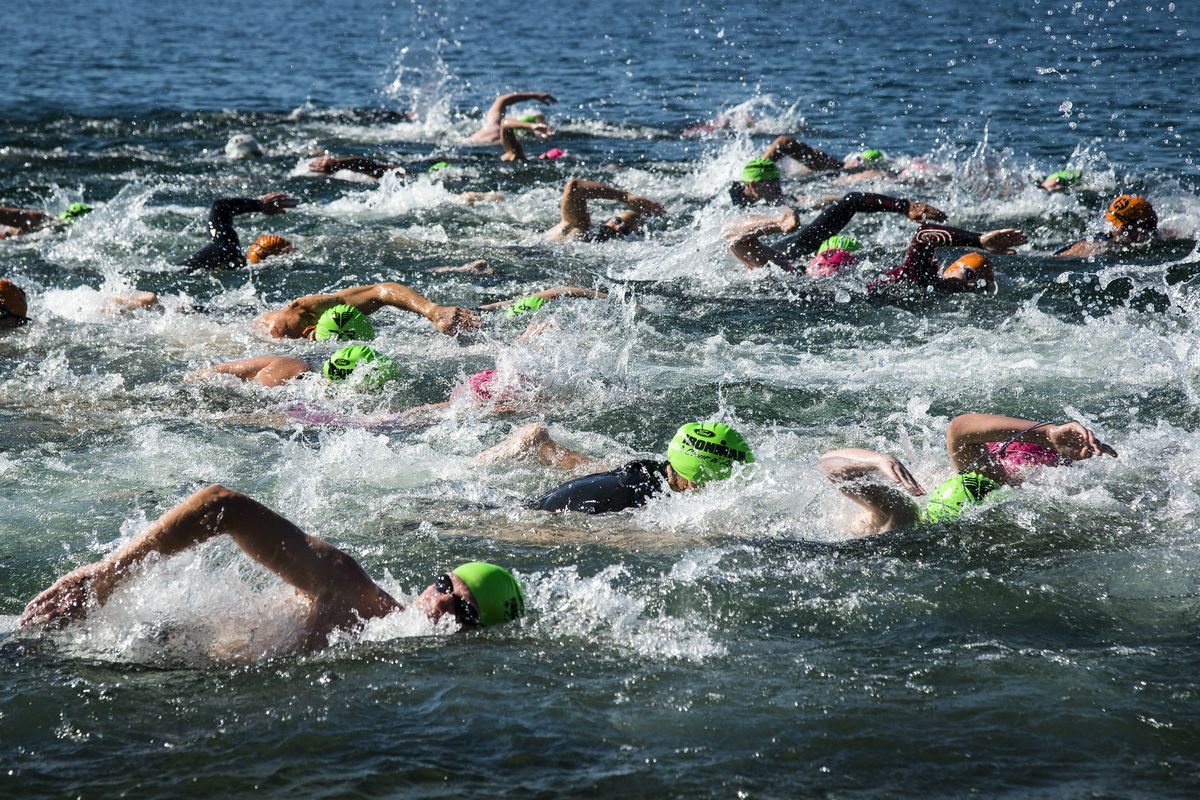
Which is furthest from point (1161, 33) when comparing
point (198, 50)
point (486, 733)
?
point (486, 733)

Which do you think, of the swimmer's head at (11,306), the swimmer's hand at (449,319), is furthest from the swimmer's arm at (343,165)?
the swimmer's hand at (449,319)

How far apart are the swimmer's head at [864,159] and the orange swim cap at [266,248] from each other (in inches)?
355

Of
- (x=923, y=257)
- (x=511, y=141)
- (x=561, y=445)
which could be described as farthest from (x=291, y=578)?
(x=511, y=141)

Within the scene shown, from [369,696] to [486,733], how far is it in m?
0.60

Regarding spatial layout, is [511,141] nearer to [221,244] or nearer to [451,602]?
[221,244]

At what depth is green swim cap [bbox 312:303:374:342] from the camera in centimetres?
1077

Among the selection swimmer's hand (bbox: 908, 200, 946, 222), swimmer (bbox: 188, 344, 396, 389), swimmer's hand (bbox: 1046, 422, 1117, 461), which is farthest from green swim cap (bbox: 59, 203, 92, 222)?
swimmer's hand (bbox: 1046, 422, 1117, 461)

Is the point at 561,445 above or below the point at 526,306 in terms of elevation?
below

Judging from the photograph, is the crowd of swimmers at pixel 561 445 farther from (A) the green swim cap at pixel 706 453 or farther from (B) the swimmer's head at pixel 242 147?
(B) the swimmer's head at pixel 242 147

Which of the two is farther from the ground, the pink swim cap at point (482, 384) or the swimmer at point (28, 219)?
the swimmer at point (28, 219)

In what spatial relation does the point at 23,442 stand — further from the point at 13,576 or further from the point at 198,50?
the point at 198,50

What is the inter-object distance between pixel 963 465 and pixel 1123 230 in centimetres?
788

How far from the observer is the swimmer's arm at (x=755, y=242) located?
12.4 metres

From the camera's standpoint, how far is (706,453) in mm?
7039
